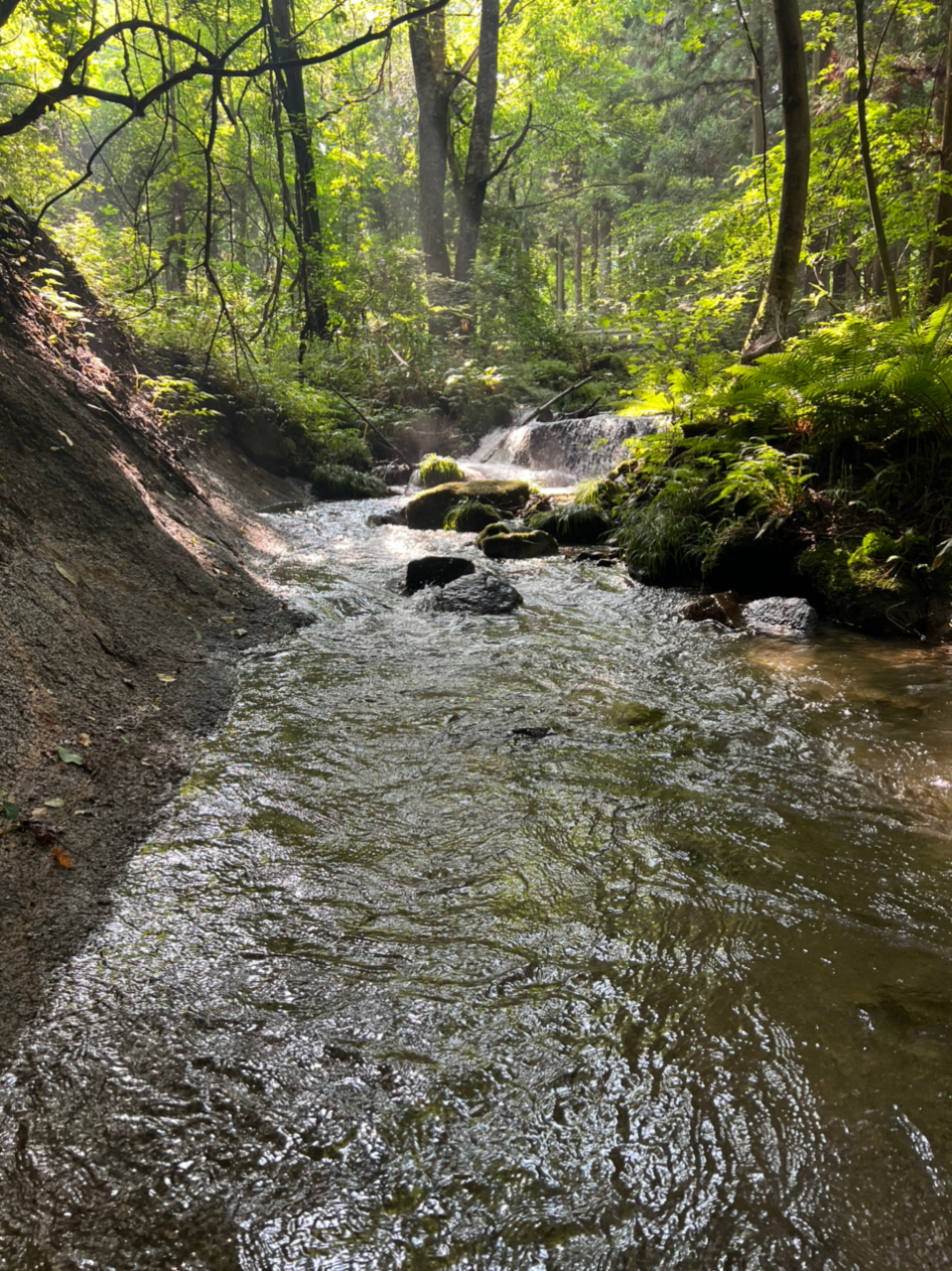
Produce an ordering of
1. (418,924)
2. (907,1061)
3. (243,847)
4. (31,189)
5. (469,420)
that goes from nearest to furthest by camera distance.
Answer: (907,1061)
(418,924)
(243,847)
(31,189)
(469,420)

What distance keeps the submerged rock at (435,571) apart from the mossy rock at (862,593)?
3115 mm

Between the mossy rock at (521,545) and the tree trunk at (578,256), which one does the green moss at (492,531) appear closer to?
the mossy rock at (521,545)

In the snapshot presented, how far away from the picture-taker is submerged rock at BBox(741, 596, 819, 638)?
5.39 m

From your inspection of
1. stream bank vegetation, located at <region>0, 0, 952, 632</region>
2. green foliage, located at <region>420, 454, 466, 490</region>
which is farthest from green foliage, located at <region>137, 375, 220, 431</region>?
green foliage, located at <region>420, 454, 466, 490</region>

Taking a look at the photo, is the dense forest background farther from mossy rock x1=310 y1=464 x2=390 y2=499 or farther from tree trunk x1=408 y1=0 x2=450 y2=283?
mossy rock x1=310 y1=464 x2=390 y2=499

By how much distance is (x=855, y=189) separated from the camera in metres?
9.38

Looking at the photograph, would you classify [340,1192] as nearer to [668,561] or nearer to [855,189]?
[668,561]

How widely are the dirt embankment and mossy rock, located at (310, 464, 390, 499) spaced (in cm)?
532

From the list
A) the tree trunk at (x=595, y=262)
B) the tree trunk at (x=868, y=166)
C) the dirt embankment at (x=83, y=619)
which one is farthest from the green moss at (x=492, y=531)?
the tree trunk at (x=595, y=262)

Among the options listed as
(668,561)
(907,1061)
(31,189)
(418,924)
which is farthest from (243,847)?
(31,189)

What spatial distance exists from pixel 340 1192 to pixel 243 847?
4.76ft

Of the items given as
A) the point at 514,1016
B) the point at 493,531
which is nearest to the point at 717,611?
the point at 493,531

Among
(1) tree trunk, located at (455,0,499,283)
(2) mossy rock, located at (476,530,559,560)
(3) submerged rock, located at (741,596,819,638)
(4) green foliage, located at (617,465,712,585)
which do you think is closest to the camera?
(3) submerged rock, located at (741,596,819,638)

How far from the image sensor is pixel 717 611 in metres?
5.87
